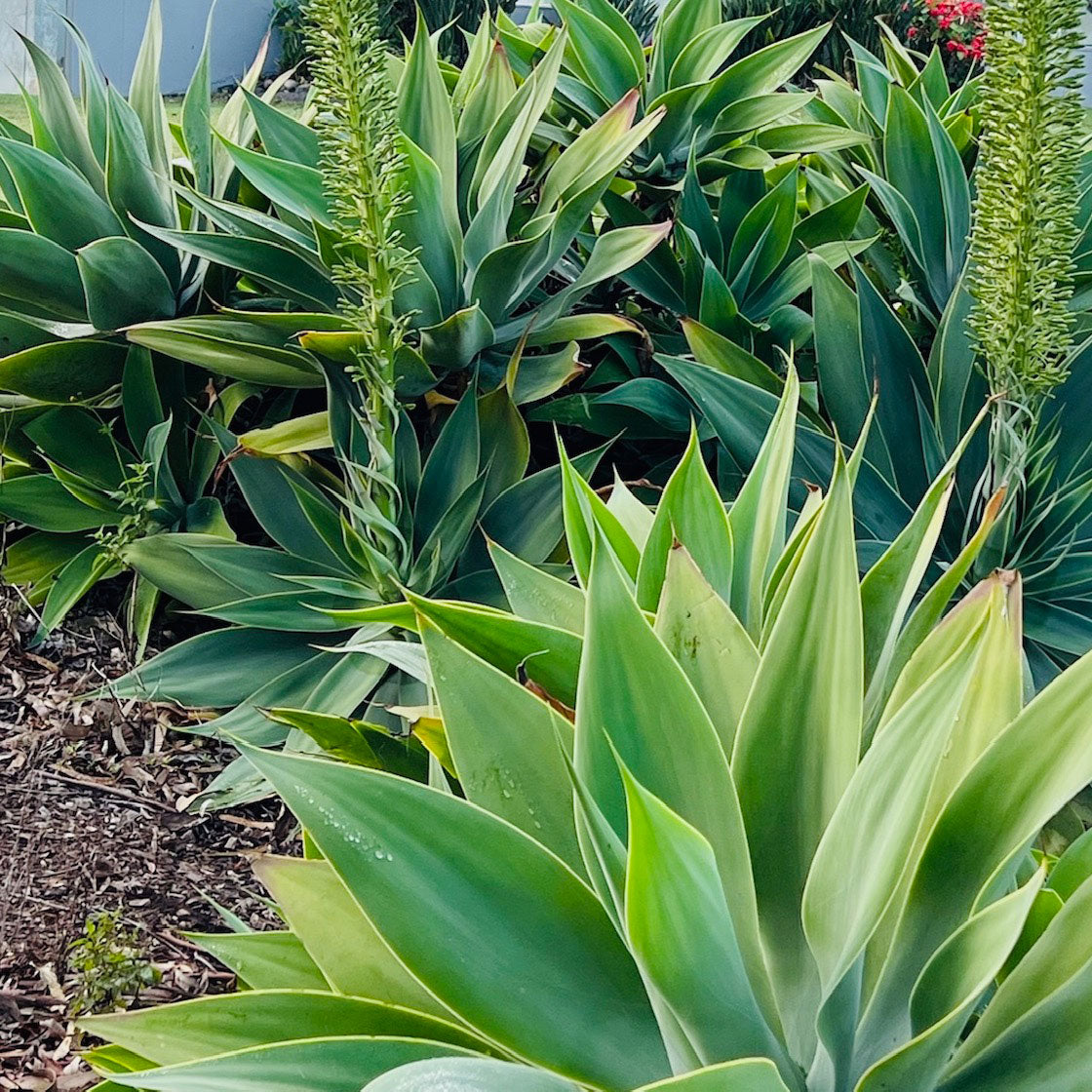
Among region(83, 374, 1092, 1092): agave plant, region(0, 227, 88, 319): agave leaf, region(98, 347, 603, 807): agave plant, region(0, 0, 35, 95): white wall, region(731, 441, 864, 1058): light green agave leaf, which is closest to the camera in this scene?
region(83, 374, 1092, 1092): agave plant

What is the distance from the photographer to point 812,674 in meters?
0.94

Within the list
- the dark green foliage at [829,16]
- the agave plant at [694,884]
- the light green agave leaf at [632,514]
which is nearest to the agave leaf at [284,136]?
the light green agave leaf at [632,514]

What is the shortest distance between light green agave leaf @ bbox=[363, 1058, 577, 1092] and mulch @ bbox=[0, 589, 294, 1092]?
1.11 meters

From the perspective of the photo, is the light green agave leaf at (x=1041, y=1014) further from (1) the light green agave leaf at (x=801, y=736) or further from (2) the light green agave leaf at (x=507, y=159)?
(2) the light green agave leaf at (x=507, y=159)

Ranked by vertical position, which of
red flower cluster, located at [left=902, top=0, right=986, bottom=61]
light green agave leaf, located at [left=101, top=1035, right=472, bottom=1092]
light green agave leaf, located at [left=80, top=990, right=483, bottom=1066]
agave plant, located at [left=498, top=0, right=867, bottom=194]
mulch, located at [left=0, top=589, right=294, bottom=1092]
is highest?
red flower cluster, located at [left=902, top=0, right=986, bottom=61]

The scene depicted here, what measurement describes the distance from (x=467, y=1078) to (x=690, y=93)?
254 cm

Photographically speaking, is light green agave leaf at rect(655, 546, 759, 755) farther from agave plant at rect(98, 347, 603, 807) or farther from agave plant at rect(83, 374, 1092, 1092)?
agave plant at rect(98, 347, 603, 807)

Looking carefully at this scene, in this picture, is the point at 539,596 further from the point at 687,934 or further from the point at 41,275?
the point at 41,275

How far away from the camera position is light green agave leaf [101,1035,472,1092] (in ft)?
2.71

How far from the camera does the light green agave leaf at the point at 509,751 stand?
998mm

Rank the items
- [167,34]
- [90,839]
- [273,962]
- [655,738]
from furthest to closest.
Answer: [167,34]
[90,839]
[273,962]
[655,738]

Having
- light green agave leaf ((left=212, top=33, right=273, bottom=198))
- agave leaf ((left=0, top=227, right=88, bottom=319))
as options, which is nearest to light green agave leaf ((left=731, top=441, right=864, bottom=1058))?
light green agave leaf ((left=212, top=33, right=273, bottom=198))

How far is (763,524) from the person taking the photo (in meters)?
1.29

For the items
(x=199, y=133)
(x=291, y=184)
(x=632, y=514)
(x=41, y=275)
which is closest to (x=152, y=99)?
(x=199, y=133)
